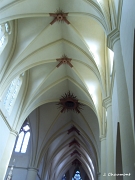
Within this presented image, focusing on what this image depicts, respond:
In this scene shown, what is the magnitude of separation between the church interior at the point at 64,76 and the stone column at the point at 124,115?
0.02m

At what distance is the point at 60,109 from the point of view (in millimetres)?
17547

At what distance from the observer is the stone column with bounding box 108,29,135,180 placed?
12.6 ft

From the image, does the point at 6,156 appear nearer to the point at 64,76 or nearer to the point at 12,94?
the point at 12,94

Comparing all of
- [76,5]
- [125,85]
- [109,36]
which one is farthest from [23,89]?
[125,85]

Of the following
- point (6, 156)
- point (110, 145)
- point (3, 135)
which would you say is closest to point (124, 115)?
point (110, 145)

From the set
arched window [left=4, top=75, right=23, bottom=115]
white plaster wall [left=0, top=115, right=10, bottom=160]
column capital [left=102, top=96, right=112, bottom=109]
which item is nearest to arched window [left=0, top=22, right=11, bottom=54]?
arched window [left=4, top=75, right=23, bottom=115]

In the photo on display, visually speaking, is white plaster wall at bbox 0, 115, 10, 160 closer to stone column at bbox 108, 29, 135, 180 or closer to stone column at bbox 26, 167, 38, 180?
stone column at bbox 26, 167, 38, 180

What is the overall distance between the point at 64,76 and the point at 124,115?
32.6 feet

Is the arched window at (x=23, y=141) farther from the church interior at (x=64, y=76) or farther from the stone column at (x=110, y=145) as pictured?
the stone column at (x=110, y=145)

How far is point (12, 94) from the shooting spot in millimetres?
12539

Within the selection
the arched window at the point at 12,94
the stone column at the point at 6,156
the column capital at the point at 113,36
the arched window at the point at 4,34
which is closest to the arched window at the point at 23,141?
the stone column at the point at 6,156

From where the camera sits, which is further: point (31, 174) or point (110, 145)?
point (31, 174)

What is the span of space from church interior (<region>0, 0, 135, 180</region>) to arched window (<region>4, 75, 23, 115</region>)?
0.19ft

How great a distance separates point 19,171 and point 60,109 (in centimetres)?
624
